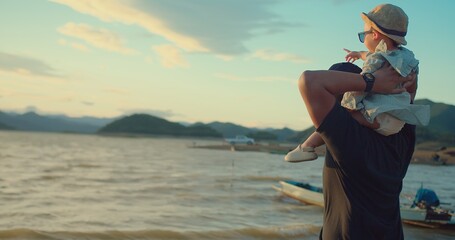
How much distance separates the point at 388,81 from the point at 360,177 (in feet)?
1.28

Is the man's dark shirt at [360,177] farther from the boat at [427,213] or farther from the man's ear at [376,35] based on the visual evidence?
the boat at [427,213]

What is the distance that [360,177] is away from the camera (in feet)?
6.46

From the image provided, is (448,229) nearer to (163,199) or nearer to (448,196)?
(163,199)

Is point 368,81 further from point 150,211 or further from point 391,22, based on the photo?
point 150,211

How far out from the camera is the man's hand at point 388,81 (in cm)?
196

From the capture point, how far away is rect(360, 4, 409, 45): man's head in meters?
2.08

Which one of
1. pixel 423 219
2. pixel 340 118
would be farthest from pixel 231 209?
pixel 340 118

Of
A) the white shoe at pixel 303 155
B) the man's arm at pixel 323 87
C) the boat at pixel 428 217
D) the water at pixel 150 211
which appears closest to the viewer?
the man's arm at pixel 323 87

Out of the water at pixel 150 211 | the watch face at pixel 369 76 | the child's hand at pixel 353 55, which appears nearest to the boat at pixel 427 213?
the water at pixel 150 211

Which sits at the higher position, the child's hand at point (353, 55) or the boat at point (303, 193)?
the child's hand at point (353, 55)

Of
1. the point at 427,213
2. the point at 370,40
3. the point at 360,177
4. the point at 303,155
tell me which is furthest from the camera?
the point at 427,213

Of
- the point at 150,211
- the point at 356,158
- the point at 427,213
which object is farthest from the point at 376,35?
the point at 150,211

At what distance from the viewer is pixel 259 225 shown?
16859 millimetres

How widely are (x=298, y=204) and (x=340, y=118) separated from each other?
21.9 m
